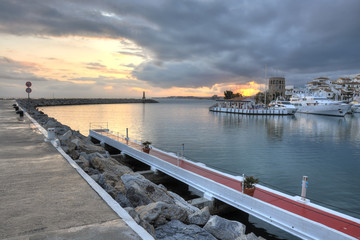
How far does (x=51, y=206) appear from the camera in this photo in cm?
488

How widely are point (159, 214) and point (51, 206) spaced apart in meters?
2.38

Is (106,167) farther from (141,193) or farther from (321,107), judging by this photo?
(321,107)

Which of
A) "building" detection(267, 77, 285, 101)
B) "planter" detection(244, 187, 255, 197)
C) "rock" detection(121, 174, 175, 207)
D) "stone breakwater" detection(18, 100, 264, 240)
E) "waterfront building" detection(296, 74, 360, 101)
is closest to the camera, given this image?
"stone breakwater" detection(18, 100, 264, 240)

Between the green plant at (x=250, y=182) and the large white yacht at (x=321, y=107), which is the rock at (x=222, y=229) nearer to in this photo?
the green plant at (x=250, y=182)

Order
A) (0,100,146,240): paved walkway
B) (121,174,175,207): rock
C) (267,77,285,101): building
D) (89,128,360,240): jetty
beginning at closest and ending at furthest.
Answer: (0,100,146,240): paved walkway → (89,128,360,240): jetty → (121,174,175,207): rock → (267,77,285,101): building

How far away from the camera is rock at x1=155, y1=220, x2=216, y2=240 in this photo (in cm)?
531

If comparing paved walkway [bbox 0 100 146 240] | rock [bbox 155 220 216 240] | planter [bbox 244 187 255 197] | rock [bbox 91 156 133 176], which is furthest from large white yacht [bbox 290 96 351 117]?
paved walkway [bbox 0 100 146 240]

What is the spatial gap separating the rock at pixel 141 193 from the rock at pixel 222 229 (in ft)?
6.31

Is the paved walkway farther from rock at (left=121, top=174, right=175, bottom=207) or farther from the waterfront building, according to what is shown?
the waterfront building

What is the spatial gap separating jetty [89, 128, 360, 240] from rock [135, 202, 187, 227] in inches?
145

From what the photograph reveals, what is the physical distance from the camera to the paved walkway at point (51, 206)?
12.9 ft

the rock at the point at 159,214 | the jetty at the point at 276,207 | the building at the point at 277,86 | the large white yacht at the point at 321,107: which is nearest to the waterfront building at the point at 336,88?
Result: the building at the point at 277,86

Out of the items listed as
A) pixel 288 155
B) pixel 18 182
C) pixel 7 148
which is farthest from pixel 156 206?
pixel 288 155

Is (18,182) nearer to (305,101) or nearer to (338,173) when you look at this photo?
(338,173)
